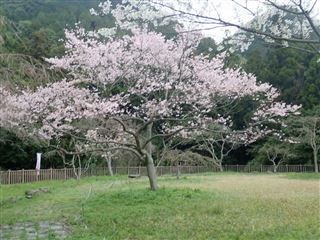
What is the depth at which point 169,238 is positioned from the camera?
22.8 feet

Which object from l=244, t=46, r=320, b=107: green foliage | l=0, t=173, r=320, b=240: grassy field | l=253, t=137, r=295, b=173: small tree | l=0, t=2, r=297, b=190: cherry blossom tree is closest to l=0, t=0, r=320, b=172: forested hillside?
l=244, t=46, r=320, b=107: green foliage

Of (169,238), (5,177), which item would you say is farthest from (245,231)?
(5,177)

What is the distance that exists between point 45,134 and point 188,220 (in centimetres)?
643

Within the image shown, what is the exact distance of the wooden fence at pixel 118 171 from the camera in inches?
968

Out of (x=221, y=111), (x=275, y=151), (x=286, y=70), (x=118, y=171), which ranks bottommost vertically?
(x=118, y=171)

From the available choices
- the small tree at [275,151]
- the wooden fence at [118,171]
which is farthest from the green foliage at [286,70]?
the wooden fence at [118,171]

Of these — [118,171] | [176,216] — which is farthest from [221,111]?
[176,216]

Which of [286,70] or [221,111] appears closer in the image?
[221,111]

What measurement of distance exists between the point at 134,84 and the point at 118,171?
1877cm

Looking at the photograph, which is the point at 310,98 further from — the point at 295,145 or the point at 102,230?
the point at 102,230

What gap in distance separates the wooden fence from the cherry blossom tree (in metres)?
12.4

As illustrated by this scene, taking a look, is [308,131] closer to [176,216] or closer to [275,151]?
[275,151]

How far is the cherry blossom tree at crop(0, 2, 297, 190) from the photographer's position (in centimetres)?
1198

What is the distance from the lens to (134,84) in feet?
Answer: 43.7
